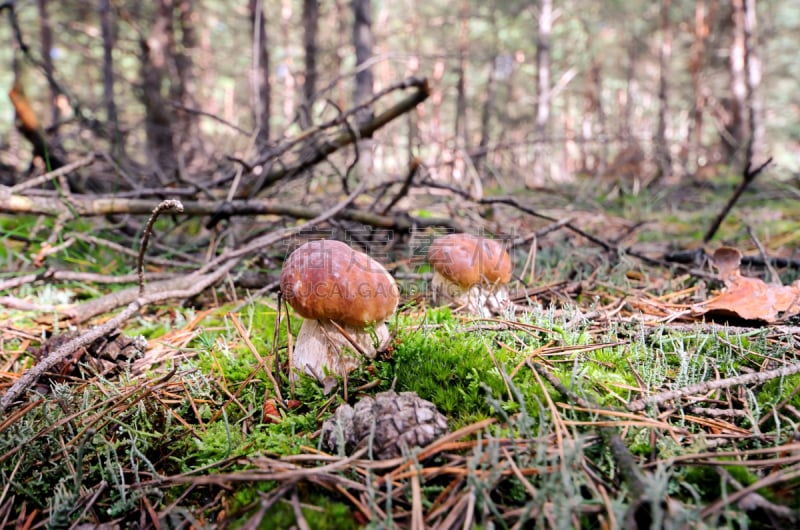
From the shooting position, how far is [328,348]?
5.15 ft

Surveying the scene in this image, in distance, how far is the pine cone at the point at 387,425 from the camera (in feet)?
3.70

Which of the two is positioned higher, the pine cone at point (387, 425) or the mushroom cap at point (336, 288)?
the mushroom cap at point (336, 288)

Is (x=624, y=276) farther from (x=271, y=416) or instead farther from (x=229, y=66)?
(x=229, y=66)

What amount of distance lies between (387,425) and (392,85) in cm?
241

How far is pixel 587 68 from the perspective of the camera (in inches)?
626

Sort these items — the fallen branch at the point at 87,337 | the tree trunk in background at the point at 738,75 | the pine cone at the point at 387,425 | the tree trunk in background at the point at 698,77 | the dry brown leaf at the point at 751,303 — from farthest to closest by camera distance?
the tree trunk in background at the point at 698,77
the tree trunk in background at the point at 738,75
the dry brown leaf at the point at 751,303
the fallen branch at the point at 87,337
the pine cone at the point at 387,425

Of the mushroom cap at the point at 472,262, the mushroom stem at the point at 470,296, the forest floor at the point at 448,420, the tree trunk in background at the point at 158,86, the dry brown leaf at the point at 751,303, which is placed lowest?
the forest floor at the point at 448,420

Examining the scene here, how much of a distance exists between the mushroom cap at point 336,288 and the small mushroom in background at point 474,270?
1.90ft

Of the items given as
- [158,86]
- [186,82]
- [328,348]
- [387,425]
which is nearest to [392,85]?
[328,348]

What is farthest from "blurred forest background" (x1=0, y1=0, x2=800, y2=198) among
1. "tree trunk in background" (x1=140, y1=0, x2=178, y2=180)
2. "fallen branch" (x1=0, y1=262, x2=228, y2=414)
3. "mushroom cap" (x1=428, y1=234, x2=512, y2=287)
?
"mushroom cap" (x1=428, y1=234, x2=512, y2=287)

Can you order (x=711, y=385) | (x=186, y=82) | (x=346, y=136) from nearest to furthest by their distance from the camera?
Answer: (x=711, y=385)
(x=346, y=136)
(x=186, y=82)

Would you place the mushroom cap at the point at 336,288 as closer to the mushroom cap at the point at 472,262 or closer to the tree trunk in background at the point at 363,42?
the mushroom cap at the point at 472,262

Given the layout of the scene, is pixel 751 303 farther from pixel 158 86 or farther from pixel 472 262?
pixel 158 86

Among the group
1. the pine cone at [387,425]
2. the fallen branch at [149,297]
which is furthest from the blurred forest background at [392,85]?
the pine cone at [387,425]
